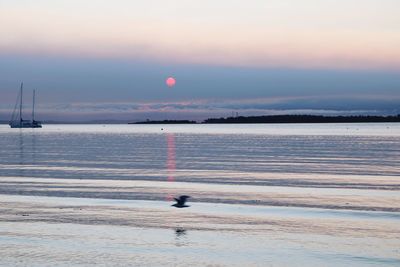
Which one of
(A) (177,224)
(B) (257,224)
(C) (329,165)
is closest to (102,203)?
(A) (177,224)

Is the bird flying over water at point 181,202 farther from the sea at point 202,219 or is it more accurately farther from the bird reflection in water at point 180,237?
the bird reflection in water at point 180,237

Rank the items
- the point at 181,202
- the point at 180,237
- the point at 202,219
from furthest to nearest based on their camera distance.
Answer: the point at 181,202 → the point at 202,219 → the point at 180,237

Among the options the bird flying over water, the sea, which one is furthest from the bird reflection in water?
the bird flying over water

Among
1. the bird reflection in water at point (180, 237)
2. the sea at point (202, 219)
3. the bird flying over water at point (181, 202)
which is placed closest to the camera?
the sea at point (202, 219)

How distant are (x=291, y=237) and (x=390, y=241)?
260 cm

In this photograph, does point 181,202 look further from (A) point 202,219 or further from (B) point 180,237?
(B) point 180,237

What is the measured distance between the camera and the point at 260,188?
29.7 m

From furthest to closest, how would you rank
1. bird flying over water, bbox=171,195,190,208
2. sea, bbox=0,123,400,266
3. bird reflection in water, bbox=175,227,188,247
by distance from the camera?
1. bird flying over water, bbox=171,195,190,208
2. bird reflection in water, bbox=175,227,188,247
3. sea, bbox=0,123,400,266

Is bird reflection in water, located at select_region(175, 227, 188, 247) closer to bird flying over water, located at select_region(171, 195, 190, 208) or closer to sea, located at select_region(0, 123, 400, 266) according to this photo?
sea, located at select_region(0, 123, 400, 266)

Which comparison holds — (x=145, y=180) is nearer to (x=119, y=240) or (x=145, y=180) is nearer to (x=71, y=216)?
(x=71, y=216)

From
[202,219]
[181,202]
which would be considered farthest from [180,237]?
[181,202]

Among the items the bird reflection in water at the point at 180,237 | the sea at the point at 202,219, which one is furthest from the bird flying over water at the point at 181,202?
the bird reflection in water at the point at 180,237

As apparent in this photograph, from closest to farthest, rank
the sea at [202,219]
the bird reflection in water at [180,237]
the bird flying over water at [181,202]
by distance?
the sea at [202,219], the bird reflection in water at [180,237], the bird flying over water at [181,202]

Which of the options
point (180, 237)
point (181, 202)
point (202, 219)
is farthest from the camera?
point (181, 202)
